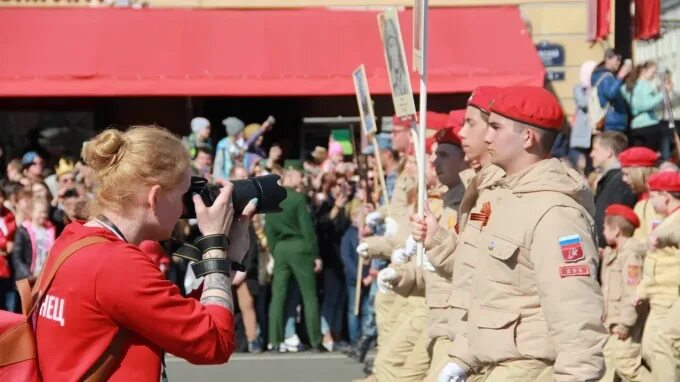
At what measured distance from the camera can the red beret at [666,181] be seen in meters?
9.83

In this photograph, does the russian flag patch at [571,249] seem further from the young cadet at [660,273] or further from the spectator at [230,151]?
the spectator at [230,151]

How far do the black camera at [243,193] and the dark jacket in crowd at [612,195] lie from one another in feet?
25.3

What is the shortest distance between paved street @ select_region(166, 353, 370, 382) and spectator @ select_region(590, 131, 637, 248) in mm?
2537

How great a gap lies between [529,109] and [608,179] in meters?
6.60

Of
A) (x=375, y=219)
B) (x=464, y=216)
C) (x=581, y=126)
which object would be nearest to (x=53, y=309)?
(x=464, y=216)

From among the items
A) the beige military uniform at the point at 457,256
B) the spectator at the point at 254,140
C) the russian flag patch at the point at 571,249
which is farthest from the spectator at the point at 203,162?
the russian flag patch at the point at 571,249

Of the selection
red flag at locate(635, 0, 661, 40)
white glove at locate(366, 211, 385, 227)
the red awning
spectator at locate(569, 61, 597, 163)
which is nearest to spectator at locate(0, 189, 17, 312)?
white glove at locate(366, 211, 385, 227)

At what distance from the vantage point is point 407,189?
35.8 ft

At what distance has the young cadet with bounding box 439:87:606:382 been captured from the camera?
16.9ft

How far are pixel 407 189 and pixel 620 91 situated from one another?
5.01m

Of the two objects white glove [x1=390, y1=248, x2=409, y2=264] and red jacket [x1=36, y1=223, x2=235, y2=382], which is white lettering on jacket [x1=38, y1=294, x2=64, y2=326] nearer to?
red jacket [x1=36, y1=223, x2=235, y2=382]

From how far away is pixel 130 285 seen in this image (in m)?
3.66

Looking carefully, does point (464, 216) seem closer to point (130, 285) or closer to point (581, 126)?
point (130, 285)

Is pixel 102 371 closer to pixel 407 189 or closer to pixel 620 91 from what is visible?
pixel 407 189
